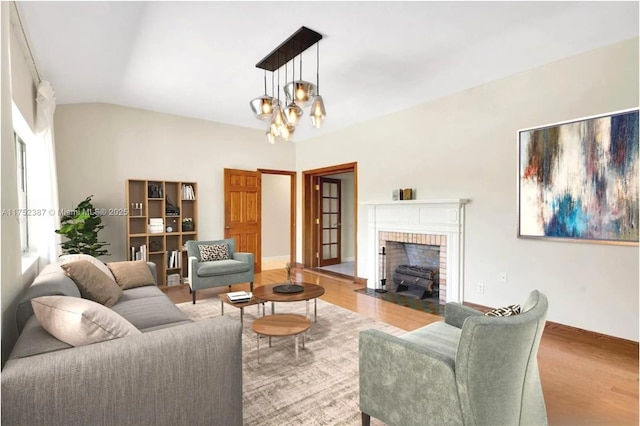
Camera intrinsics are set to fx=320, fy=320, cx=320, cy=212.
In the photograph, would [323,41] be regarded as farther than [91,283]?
Yes

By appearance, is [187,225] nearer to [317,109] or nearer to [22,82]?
[22,82]

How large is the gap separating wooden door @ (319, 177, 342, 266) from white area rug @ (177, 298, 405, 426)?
3609 mm

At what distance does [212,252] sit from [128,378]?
11.7 feet

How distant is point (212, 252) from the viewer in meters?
4.76

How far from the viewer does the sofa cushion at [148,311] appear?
2238 mm

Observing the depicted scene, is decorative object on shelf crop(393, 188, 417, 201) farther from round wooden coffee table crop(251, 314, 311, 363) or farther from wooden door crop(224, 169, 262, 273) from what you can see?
wooden door crop(224, 169, 262, 273)

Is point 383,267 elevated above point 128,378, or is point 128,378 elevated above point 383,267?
point 128,378

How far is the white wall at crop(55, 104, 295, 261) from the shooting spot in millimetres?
4586

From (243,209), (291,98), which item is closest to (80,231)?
(243,209)

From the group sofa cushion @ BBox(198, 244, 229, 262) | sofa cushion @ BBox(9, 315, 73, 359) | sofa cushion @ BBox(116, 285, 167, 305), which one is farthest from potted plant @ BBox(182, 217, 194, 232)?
sofa cushion @ BBox(9, 315, 73, 359)

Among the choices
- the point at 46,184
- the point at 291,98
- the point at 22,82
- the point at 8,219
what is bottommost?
the point at 8,219

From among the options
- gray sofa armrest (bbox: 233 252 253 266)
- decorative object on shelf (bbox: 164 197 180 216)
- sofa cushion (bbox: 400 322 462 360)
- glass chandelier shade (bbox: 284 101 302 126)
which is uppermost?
glass chandelier shade (bbox: 284 101 302 126)

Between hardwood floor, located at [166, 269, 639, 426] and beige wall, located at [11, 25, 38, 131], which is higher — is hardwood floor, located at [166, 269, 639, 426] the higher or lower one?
the lower one

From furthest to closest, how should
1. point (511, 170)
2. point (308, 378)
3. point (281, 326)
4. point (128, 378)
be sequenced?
point (511, 170)
point (281, 326)
point (308, 378)
point (128, 378)
